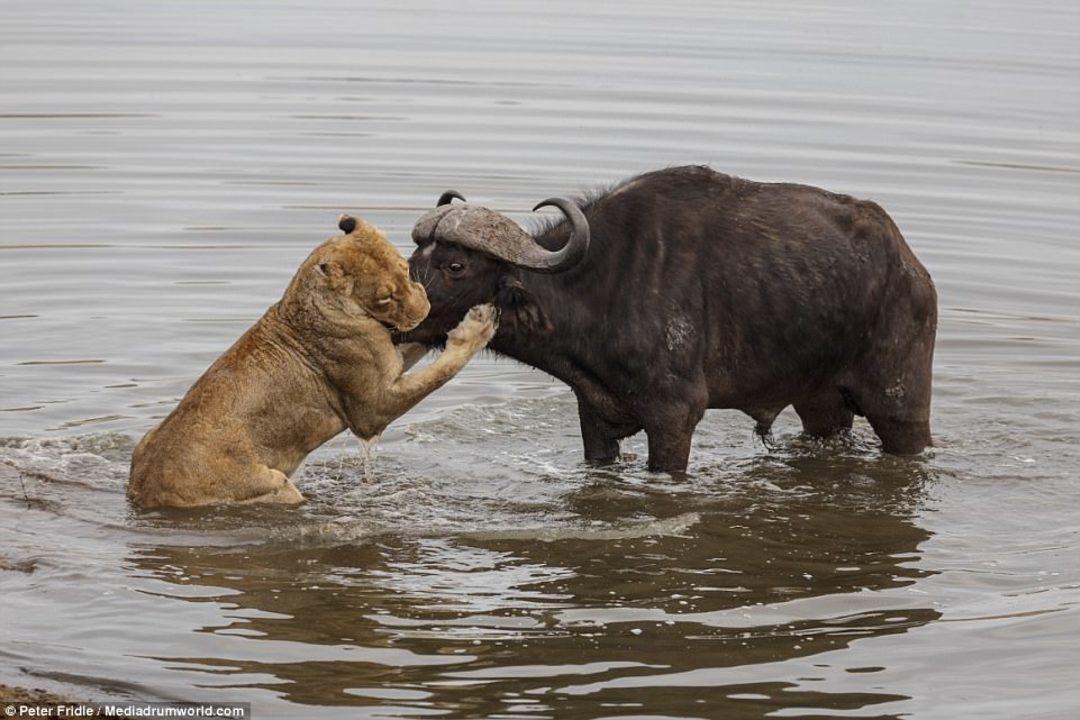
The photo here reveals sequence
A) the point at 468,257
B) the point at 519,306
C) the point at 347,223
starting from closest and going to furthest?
the point at 347,223
the point at 468,257
the point at 519,306

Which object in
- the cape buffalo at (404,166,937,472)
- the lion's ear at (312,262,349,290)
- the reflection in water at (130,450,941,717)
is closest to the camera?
the reflection in water at (130,450,941,717)

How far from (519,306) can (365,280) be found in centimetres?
95

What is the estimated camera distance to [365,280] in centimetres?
996

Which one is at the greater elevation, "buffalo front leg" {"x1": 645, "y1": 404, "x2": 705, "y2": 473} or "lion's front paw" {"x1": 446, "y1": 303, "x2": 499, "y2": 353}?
"lion's front paw" {"x1": 446, "y1": 303, "x2": 499, "y2": 353}

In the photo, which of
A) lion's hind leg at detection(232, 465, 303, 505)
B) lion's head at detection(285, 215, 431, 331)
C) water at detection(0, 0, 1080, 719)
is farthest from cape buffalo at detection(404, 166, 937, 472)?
lion's hind leg at detection(232, 465, 303, 505)

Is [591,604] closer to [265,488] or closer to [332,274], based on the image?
[265,488]

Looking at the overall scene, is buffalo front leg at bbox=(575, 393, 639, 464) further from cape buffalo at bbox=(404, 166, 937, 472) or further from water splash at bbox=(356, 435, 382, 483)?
water splash at bbox=(356, 435, 382, 483)

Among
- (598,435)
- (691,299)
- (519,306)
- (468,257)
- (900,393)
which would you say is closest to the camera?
(468,257)

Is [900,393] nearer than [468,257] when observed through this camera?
No

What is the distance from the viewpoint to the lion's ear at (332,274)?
10000 millimetres

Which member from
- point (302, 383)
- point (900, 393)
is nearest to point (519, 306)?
point (302, 383)

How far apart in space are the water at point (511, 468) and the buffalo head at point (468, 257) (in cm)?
106

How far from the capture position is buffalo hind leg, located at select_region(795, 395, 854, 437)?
11.8 metres

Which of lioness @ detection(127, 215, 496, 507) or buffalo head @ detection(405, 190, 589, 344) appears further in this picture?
buffalo head @ detection(405, 190, 589, 344)
